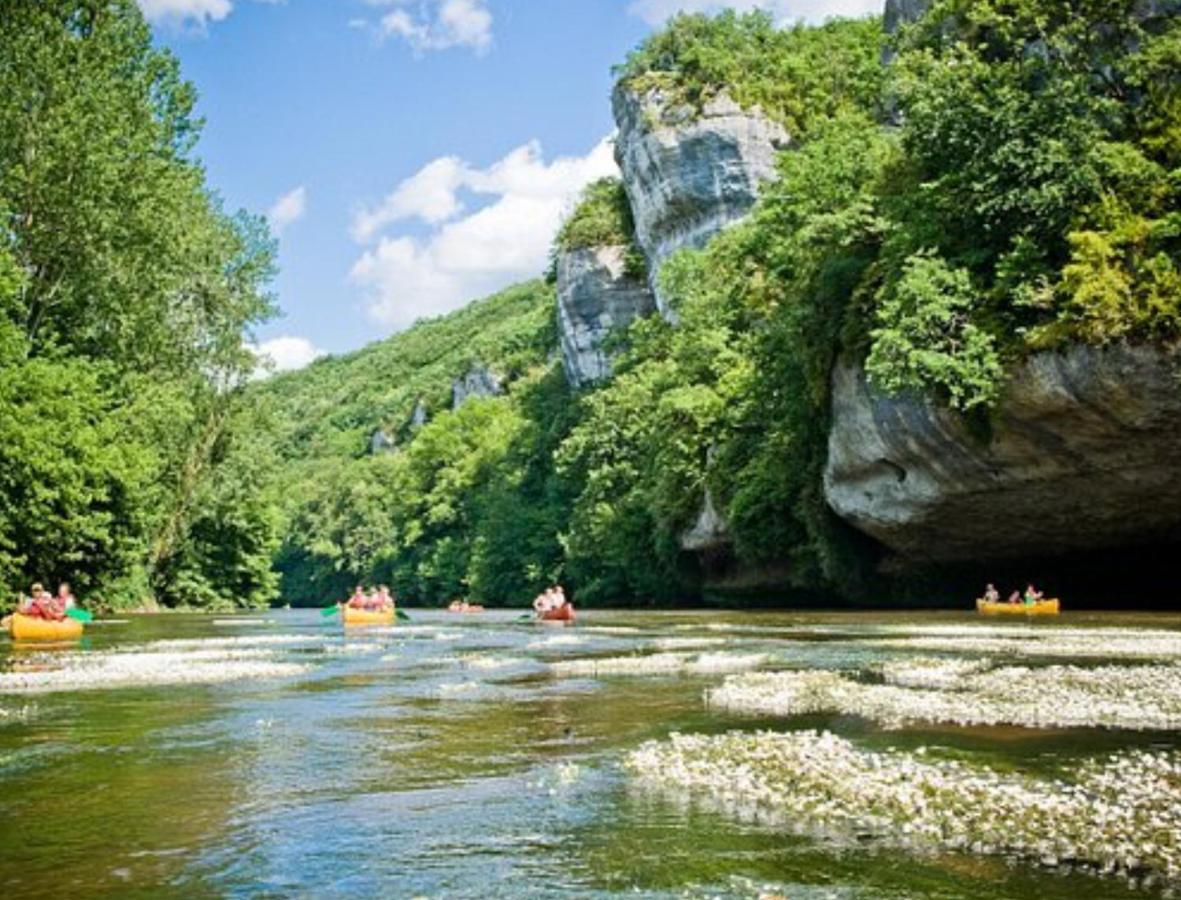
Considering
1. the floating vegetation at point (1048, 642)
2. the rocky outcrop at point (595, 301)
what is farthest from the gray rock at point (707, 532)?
the rocky outcrop at point (595, 301)

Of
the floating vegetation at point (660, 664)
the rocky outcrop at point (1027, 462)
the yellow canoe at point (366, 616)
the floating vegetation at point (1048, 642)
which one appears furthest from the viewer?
the yellow canoe at point (366, 616)

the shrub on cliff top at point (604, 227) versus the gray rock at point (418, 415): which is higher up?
the shrub on cliff top at point (604, 227)

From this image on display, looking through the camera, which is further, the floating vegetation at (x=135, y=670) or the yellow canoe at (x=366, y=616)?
the yellow canoe at (x=366, y=616)

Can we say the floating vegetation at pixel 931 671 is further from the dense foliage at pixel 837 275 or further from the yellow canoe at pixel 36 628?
the yellow canoe at pixel 36 628

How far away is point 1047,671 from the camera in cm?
1905

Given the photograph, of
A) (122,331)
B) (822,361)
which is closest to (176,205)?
(122,331)

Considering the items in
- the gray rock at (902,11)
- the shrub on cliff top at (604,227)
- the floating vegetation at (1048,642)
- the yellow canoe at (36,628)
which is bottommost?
the floating vegetation at (1048,642)

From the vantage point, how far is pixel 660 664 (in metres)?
23.1

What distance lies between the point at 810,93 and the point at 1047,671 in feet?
264

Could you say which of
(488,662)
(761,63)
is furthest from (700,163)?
(488,662)

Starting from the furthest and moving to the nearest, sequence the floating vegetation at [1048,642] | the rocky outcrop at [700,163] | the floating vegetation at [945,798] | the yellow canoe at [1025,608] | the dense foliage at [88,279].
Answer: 1. the rocky outcrop at [700,163]
2. the yellow canoe at [1025,608]
3. the dense foliage at [88,279]
4. the floating vegetation at [1048,642]
5. the floating vegetation at [945,798]

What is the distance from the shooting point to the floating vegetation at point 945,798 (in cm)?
818

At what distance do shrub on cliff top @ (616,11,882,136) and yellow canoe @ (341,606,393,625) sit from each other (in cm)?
5350

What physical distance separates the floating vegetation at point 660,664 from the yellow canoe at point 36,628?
17196mm
